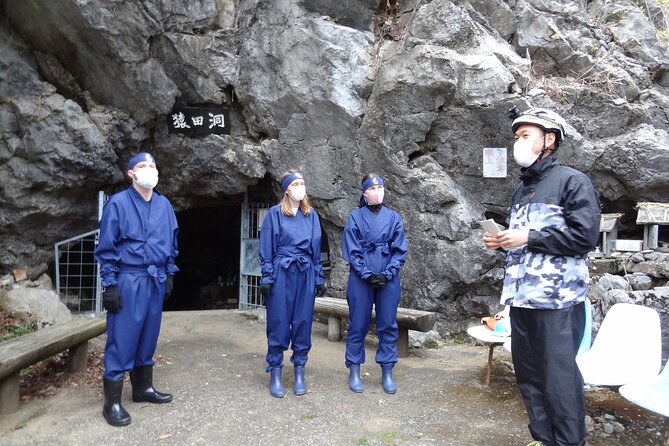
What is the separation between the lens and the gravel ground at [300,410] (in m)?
3.59

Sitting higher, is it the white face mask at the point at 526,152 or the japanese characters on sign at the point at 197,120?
the japanese characters on sign at the point at 197,120

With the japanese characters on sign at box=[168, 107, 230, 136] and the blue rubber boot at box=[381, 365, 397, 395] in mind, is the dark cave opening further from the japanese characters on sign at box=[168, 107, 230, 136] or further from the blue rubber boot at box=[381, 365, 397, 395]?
the blue rubber boot at box=[381, 365, 397, 395]

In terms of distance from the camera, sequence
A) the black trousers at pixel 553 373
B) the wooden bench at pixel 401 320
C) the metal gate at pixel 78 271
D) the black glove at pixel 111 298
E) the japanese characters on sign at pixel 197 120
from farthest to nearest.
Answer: the metal gate at pixel 78 271
the japanese characters on sign at pixel 197 120
the wooden bench at pixel 401 320
the black glove at pixel 111 298
the black trousers at pixel 553 373

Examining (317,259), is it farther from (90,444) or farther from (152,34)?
(152,34)

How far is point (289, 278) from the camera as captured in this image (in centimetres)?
434

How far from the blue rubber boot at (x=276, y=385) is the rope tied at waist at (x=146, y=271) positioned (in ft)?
4.35

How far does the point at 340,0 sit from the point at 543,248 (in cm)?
628

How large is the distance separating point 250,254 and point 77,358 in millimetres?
4099

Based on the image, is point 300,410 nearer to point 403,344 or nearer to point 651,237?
point 403,344

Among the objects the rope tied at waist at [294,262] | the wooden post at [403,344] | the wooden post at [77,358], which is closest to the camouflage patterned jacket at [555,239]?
the rope tied at waist at [294,262]

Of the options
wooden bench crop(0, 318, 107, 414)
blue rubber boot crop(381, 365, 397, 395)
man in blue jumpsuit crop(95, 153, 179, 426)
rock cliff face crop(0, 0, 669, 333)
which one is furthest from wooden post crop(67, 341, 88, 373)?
rock cliff face crop(0, 0, 669, 333)

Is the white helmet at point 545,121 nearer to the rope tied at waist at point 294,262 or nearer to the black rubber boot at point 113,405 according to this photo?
the rope tied at waist at point 294,262

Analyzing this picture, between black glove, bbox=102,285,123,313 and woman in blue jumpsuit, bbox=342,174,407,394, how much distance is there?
6.46ft

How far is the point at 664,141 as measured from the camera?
6777 millimetres
